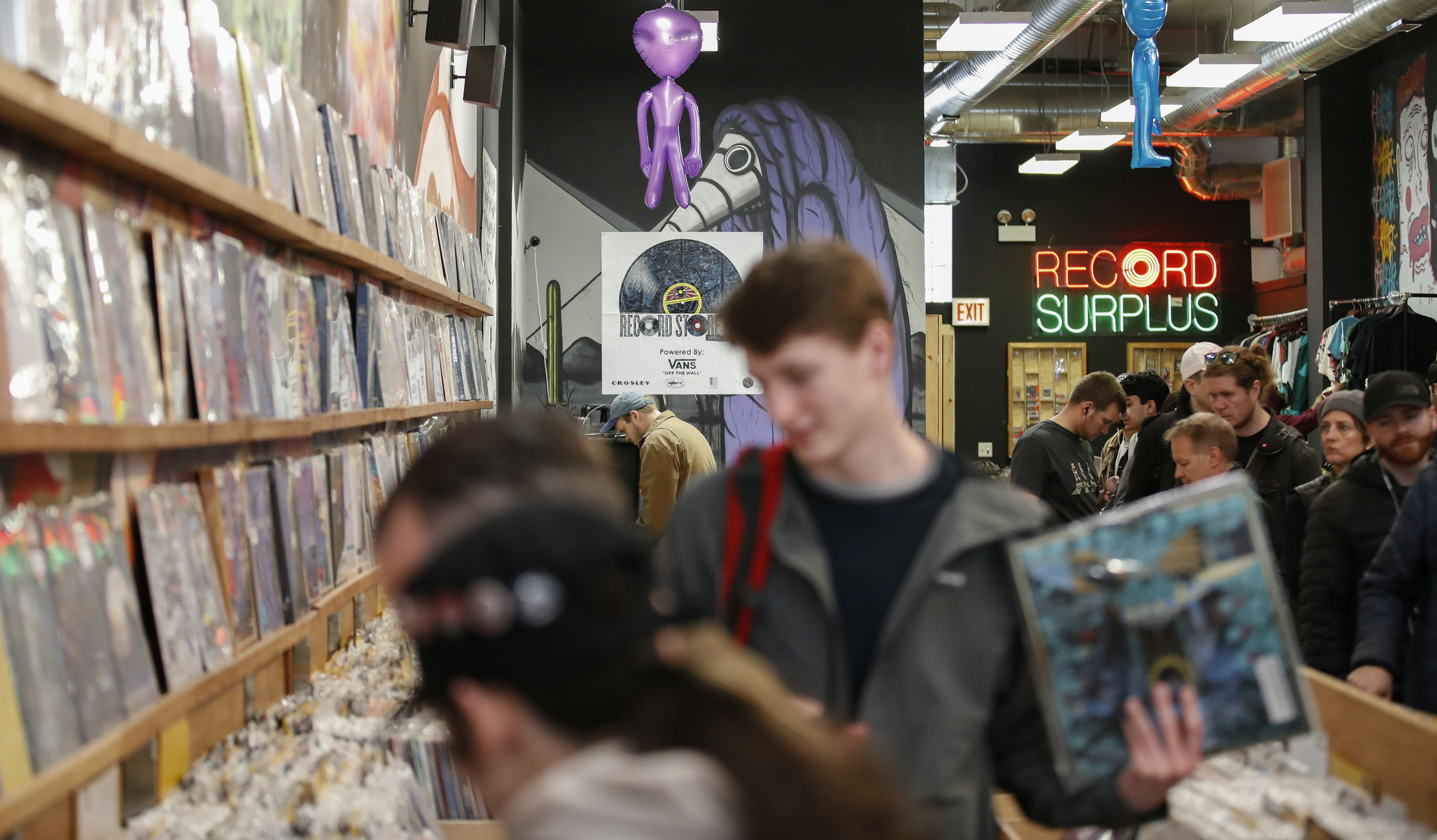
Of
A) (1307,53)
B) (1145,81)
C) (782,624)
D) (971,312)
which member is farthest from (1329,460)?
(971,312)

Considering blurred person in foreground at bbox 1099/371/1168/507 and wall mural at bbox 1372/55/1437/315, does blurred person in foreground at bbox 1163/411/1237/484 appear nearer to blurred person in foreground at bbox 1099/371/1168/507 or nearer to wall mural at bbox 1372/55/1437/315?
blurred person in foreground at bbox 1099/371/1168/507

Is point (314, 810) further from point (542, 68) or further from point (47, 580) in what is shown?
point (542, 68)

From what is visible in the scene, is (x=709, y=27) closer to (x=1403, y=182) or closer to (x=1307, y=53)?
(x=1307, y=53)

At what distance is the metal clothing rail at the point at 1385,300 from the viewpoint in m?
8.01

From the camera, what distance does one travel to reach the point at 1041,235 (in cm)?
1488

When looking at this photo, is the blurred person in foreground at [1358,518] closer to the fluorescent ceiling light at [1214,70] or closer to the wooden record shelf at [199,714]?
the wooden record shelf at [199,714]

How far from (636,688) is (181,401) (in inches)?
58.8

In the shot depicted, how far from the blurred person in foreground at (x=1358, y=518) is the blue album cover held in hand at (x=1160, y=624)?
2240 millimetres

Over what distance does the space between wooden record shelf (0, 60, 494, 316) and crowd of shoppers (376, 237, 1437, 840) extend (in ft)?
2.99

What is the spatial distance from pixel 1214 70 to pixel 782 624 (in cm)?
832

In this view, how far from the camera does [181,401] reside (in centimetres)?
201

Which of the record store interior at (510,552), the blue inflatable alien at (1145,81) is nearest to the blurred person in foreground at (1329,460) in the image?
the record store interior at (510,552)

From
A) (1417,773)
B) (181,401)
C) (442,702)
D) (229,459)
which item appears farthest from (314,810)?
(1417,773)

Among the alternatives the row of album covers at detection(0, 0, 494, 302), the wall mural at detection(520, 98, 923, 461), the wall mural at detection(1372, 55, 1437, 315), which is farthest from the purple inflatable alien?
the wall mural at detection(1372, 55, 1437, 315)
